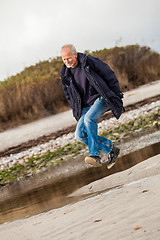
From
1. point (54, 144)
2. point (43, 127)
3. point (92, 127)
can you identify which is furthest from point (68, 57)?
point (43, 127)

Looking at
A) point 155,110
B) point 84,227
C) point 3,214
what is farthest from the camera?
point 155,110

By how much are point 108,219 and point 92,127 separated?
1.67 m

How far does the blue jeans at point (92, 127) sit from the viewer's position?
457 cm

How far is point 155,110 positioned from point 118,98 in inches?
320

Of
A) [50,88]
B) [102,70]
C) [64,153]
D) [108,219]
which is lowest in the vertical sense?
[64,153]

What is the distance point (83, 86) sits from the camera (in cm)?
462

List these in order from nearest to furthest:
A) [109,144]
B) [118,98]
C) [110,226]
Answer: [110,226] → [118,98] → [109,144]

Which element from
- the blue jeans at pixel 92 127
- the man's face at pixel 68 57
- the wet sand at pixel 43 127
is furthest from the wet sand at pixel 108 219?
the wet sand at pixel 43 127

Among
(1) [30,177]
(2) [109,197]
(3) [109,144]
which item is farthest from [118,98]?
(1) [30,177]

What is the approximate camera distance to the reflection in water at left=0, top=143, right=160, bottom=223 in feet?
16.8

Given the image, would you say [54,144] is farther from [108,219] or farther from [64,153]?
[108,219]

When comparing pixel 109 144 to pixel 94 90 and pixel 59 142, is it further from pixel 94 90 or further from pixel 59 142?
pixel 59 142

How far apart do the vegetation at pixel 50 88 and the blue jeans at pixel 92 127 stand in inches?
415

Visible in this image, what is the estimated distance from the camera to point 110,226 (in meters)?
2.91
